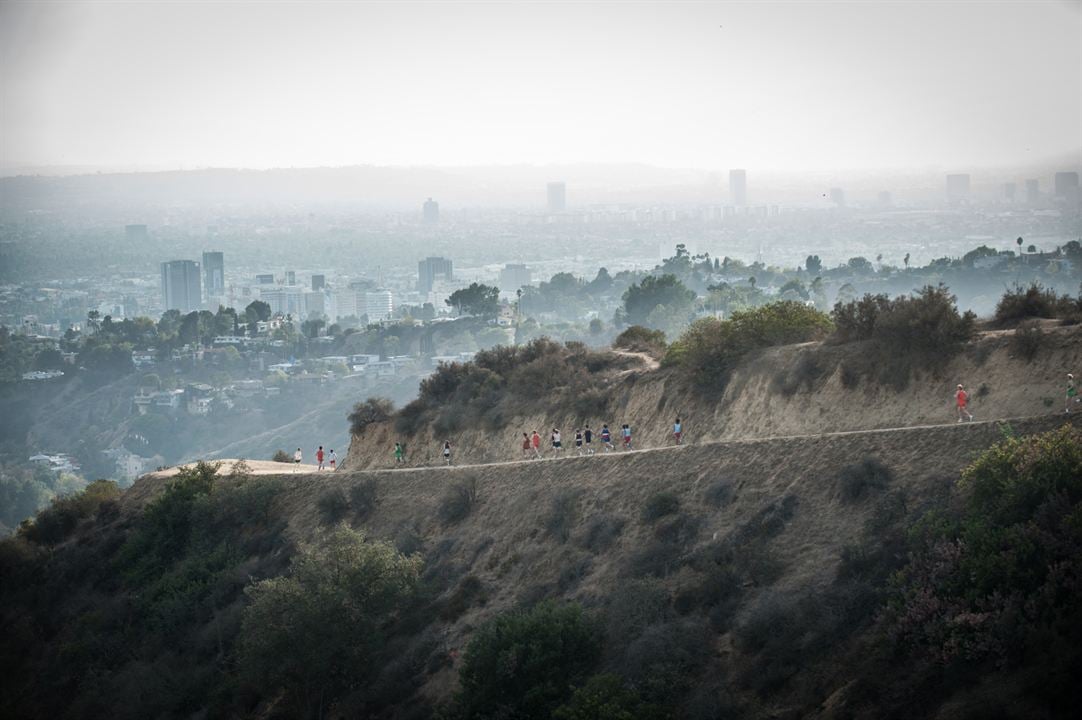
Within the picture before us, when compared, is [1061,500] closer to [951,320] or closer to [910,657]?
[910,657]

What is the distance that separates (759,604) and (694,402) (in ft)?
37.1

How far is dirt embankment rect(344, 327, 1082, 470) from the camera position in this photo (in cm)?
2619

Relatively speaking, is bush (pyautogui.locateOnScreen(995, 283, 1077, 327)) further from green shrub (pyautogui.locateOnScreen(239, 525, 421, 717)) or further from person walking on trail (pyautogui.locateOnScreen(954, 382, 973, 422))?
green shrub (pyautogui.locateOnScreen(239, 525, 421, 717))

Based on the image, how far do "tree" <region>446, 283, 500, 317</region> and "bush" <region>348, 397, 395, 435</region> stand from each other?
252 ft

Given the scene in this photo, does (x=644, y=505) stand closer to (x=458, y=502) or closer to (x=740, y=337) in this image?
(x=458, y=502)

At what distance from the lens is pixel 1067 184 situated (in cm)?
13525

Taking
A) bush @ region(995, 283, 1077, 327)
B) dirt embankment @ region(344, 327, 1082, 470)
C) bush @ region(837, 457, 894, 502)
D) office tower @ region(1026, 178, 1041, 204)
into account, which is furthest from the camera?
office tower @ region(1026, 178, 1041, 204)

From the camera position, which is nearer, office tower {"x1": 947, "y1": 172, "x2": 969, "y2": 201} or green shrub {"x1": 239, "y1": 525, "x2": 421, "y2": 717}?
green shrub {"x1": 239, "y1": 525, "x2": 421, "y2": 717}

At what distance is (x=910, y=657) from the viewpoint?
1878 cm

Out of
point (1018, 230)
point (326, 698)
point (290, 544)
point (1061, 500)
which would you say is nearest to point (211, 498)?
point (290, 544)

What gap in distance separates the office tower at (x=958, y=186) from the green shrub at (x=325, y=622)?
176 m

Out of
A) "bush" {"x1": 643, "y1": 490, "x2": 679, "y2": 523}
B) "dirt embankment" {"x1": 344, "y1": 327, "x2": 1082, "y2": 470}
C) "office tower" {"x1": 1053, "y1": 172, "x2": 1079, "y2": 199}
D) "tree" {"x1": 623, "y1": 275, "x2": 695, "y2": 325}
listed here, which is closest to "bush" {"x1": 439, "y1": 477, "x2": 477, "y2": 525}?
"dirt embankment" {"x1": 344, "y1": 327, "x2": 1082, "y2": 470}

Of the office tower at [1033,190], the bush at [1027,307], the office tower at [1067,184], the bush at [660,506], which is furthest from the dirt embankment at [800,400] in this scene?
the office tower at [1033,190]

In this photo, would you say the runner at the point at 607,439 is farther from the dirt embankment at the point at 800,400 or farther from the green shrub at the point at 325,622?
the green shrub at the point at 325,622
